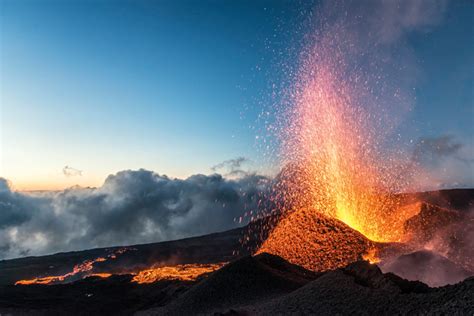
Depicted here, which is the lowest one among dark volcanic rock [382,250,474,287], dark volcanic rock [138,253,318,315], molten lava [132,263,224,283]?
molten lava [132,263,224,283]

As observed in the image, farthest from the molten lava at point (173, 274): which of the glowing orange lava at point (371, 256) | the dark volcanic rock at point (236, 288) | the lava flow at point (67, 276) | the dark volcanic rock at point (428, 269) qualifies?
the dark volcanic rock at point (428, 269)

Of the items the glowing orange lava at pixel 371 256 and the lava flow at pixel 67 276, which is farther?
the lava flow at pixel 67 276

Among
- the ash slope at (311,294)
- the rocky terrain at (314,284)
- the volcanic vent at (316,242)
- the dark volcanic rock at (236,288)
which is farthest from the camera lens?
the volcanic vent at (316,242)

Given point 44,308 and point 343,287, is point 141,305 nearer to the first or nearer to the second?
point 44,308

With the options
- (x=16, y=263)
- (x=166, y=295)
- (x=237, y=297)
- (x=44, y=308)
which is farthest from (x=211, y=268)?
(x=16, y=263)

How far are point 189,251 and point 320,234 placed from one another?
38.9 m

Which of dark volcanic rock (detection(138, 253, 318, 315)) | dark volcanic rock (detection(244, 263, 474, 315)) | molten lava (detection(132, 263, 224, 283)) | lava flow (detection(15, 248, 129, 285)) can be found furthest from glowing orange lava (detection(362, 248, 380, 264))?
lava flow (detection(15, 248, 129, 285))

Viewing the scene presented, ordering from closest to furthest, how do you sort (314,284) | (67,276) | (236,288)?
(314,284), (236,288), (67,276)

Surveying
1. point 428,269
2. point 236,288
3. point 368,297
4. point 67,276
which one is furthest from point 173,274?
point 368,297

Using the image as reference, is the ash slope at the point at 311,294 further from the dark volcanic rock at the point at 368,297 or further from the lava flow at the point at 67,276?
the lava flow at the point at 67,276

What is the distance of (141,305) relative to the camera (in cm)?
3089

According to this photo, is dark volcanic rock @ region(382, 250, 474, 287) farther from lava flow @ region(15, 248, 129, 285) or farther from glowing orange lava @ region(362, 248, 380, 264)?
lava flow @ region(15, 248, 129, 285)

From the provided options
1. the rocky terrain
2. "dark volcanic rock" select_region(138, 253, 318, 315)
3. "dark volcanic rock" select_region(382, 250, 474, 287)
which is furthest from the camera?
"dark volcanic rock" select_region(382, 250, 474, 287)

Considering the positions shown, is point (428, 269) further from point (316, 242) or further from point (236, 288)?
point (236, 288)
